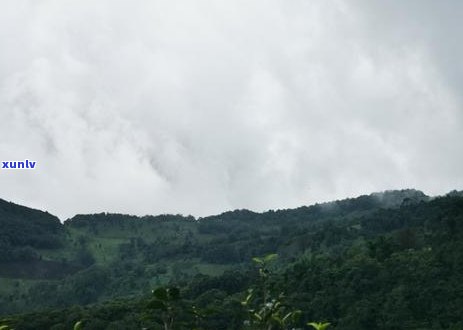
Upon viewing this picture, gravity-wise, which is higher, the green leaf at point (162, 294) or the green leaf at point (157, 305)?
the green leaf at point (162, 294)

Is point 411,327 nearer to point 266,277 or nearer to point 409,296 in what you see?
point 409,296

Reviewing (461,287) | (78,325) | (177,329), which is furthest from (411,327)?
(78,325)

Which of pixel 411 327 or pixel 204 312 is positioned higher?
pixel 204 312

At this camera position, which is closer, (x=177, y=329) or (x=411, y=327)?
(x=177, y=329)

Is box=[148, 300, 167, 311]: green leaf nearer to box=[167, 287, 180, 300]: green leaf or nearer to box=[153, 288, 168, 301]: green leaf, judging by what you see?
box=[153, 288, 168, 301]: green leaf

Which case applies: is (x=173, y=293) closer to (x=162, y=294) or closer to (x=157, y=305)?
(x=162, y=294)

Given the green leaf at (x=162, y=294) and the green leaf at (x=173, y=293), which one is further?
Result: the green leaf at (x=162, y=294)

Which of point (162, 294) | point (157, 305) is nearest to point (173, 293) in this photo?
point (162, 294)

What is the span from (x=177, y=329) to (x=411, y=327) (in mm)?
159608

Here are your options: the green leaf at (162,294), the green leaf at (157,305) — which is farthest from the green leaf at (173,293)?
the green leaf at (157,305)

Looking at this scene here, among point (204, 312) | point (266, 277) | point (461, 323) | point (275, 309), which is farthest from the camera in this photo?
point (461, 323)

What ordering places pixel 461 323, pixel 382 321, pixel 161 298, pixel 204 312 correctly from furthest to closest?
pixel 382 321, pixel 461 323, pixel 161 298, pixel 204 312

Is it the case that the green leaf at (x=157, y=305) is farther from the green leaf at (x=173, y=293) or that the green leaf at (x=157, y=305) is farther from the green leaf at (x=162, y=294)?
the green leaf at (x=173, y=293)

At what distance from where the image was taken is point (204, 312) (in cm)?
1836
